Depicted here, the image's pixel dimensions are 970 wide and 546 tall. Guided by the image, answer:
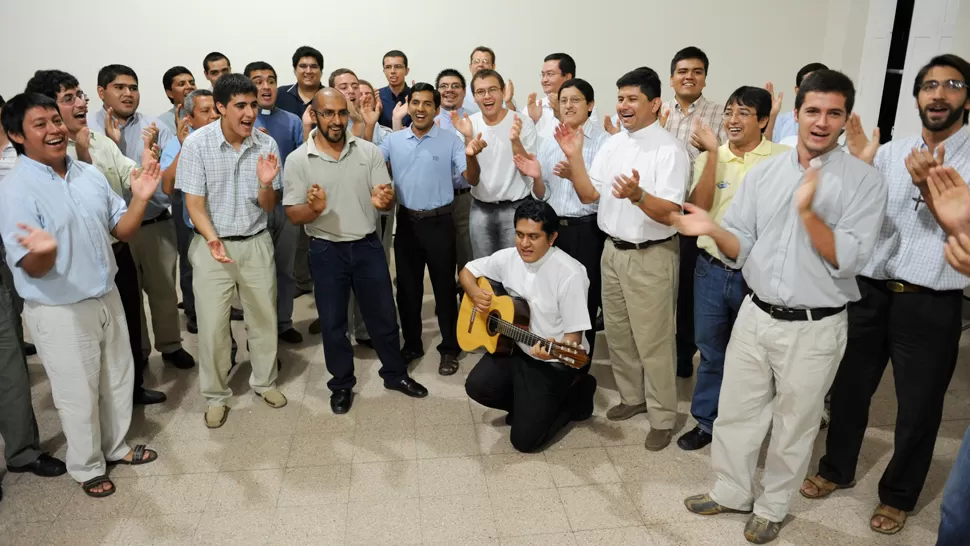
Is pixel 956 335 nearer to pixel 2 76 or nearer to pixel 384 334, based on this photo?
pixel 384 334

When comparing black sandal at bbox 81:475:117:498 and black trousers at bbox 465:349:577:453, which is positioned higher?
black trousers at bbox 465:349:577:453

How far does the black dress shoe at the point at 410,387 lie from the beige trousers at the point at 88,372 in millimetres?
1359

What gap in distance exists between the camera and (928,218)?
2393mm

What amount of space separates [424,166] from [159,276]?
5.58 ft

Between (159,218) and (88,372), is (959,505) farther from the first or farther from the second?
(159,218)

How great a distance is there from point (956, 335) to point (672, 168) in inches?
49.5

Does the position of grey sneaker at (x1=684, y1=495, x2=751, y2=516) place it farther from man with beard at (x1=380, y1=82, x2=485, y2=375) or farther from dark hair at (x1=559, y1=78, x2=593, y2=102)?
dark hair at (x1=559, y1=78, x2=593, y2=102)

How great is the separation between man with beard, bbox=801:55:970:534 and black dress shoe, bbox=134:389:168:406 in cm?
342

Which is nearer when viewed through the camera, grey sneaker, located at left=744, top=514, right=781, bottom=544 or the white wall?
grey sneaker, located at left=744, top=514, right=781, bottom=544

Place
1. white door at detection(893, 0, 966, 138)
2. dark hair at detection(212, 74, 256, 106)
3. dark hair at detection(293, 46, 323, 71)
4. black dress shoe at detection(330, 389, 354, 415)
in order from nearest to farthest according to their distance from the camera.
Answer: dark hair at detection(212, 74, 256, 106) → black dress shoe at detection(330, 389, 354, 415) → dark hair at detection(293, 46, 323, 71) → white door at detection(893, 0, 966, 138)

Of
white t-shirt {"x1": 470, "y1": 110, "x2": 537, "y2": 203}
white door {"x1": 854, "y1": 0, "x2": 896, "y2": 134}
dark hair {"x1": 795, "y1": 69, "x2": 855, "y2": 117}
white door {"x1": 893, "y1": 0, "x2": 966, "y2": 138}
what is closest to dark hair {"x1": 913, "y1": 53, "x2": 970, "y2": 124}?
dark hair {"x1": 795, "y1": 69, "x2": 855, "y2": 117}

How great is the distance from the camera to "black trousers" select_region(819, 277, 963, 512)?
2.47m

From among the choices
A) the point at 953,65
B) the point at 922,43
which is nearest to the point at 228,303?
the point at 953,65

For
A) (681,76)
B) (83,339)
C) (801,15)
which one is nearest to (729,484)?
(681,76)
